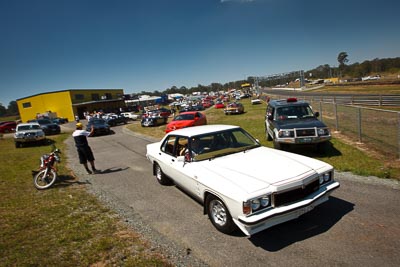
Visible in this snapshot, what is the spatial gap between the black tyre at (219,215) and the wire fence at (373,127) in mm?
5911

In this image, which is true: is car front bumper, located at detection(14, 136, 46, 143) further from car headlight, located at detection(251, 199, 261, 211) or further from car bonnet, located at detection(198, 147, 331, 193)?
car headlight, located at detection(251, 199, 261, 211)

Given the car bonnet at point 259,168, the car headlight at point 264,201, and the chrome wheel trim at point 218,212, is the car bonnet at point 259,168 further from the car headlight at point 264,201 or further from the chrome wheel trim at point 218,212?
the chrome wheel trim at point 218,212

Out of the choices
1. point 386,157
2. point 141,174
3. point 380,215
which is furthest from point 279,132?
point 141,174

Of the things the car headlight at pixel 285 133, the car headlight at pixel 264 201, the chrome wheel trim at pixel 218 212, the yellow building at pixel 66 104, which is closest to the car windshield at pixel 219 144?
the chrome wheel trim at pixel 218 212

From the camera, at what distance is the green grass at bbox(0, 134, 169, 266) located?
345 centimetres

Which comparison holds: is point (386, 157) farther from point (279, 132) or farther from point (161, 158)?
point (161, 158)

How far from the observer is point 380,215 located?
13.1 feet

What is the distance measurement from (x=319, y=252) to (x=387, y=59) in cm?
11875

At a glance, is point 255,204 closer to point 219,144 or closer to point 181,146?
point 219,144

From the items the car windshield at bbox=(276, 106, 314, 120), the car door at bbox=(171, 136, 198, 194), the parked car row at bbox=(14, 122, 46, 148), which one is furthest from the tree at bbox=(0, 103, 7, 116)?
the car door at bbox=(171, 136, 198, 194)

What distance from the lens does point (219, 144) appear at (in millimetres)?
4961

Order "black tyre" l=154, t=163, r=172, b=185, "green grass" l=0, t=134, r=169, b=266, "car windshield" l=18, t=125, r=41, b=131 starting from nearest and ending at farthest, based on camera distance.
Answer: "green grass" l=0, t=134, r=169, b=266 < "black tyre" l=154, t=163, r=172, b=185 < "car windshield" l=18, t=125, r=41, b=131

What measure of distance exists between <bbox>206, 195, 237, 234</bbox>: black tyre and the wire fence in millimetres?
5911

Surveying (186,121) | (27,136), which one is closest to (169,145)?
(186,121)
